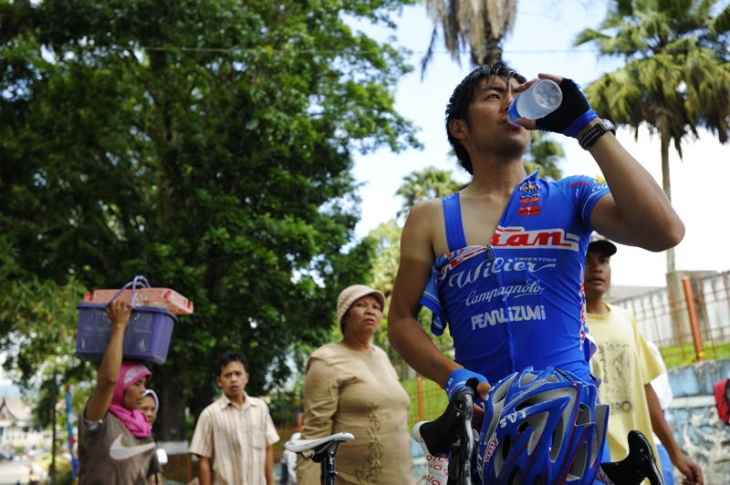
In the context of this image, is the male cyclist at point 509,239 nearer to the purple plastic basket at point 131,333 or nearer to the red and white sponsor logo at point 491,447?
the red and white sponsor logo at point 491,447

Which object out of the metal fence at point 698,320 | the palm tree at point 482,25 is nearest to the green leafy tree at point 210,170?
the palm tree at point 482,25

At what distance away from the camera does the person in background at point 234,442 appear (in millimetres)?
6227

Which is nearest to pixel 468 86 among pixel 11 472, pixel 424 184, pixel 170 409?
pixel 170 409

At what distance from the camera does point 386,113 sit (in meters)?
19.4

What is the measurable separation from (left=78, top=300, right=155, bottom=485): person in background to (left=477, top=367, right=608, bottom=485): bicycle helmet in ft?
10.7

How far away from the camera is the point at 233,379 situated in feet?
21.9

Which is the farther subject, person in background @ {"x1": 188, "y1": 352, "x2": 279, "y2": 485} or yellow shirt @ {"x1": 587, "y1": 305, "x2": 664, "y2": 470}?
person in background @ {"x1": 188, "y1": 352, "x2": 279, "y2": 485}

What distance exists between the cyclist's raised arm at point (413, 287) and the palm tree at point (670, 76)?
2265 centimetres

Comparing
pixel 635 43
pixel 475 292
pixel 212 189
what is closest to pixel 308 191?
pixel 212 189

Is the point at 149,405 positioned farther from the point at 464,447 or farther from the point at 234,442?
the point at 464,447

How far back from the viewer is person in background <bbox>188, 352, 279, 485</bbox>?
6.23 meters

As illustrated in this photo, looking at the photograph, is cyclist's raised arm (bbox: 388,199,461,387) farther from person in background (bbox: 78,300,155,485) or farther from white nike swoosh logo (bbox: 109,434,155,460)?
white nike swoosh logo (bbox: 109,434,155,460)

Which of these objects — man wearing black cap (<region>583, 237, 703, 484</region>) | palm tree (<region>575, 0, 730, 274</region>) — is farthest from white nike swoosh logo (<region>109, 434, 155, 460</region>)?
palm tree (<region>575, 0, 730, 274</region>)

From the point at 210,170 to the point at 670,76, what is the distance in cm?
1414
